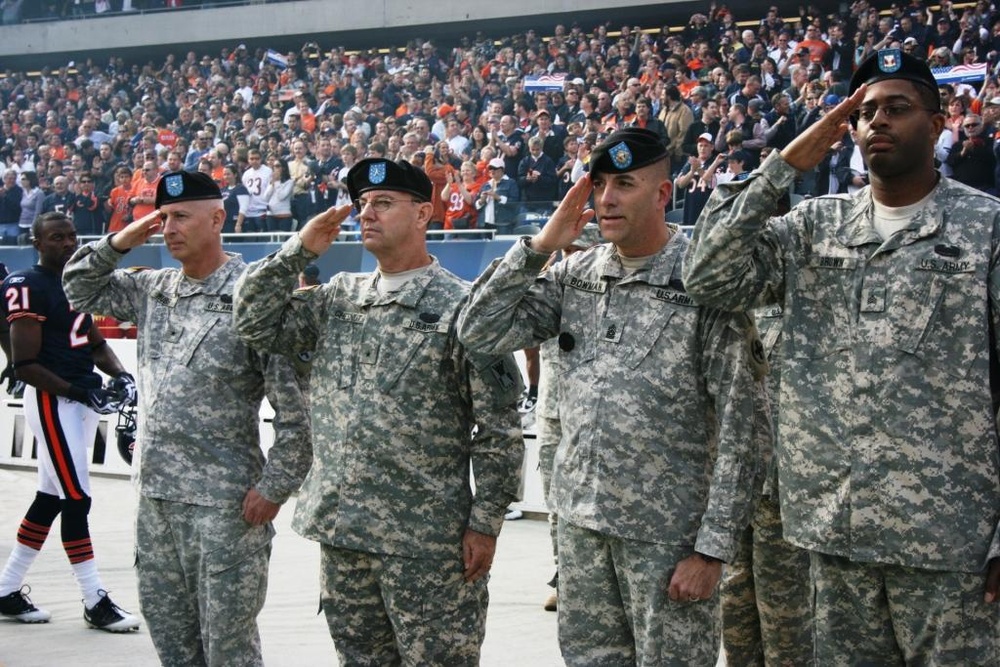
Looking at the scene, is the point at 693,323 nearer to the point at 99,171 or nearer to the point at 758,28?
the point at 758,28

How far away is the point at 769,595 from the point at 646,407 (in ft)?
4.02

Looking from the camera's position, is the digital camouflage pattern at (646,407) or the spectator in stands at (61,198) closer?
the digital camouflage pattern at (646,407)

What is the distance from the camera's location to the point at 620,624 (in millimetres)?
3617

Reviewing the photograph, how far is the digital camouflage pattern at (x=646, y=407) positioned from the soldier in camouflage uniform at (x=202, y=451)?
3.65 ft

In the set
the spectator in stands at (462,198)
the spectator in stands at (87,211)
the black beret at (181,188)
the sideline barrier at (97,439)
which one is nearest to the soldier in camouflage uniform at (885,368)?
the black beret at (181,188)

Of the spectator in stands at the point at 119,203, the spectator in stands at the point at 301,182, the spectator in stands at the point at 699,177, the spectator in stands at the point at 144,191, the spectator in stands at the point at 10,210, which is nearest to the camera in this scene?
the spectator in stands at the point at 699,177

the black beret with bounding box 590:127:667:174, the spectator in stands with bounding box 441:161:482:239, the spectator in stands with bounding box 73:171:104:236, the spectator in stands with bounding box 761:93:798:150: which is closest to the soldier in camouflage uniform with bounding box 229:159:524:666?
the black beret with bounding box 590:127:667:174

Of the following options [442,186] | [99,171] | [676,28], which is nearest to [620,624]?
[442,186]

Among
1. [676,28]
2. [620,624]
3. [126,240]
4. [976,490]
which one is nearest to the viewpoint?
[976,490]

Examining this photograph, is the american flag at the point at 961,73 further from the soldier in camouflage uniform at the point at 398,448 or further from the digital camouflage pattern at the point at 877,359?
the digital camouflage pattern at the point at 877,359

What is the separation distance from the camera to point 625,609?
361cm

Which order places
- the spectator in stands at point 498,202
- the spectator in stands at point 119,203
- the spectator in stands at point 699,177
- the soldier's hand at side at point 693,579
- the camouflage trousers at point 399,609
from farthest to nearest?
1. the spectator in stands at point 119,203
2. the spectator in stands at point 498,202
3. the spectator in stands at point 699,177
4. the camouflage trousers at point 399,609
5. the soldier's hand at side at point 693,579

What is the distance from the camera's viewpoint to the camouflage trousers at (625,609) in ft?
11.5

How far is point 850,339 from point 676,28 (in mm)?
16697
